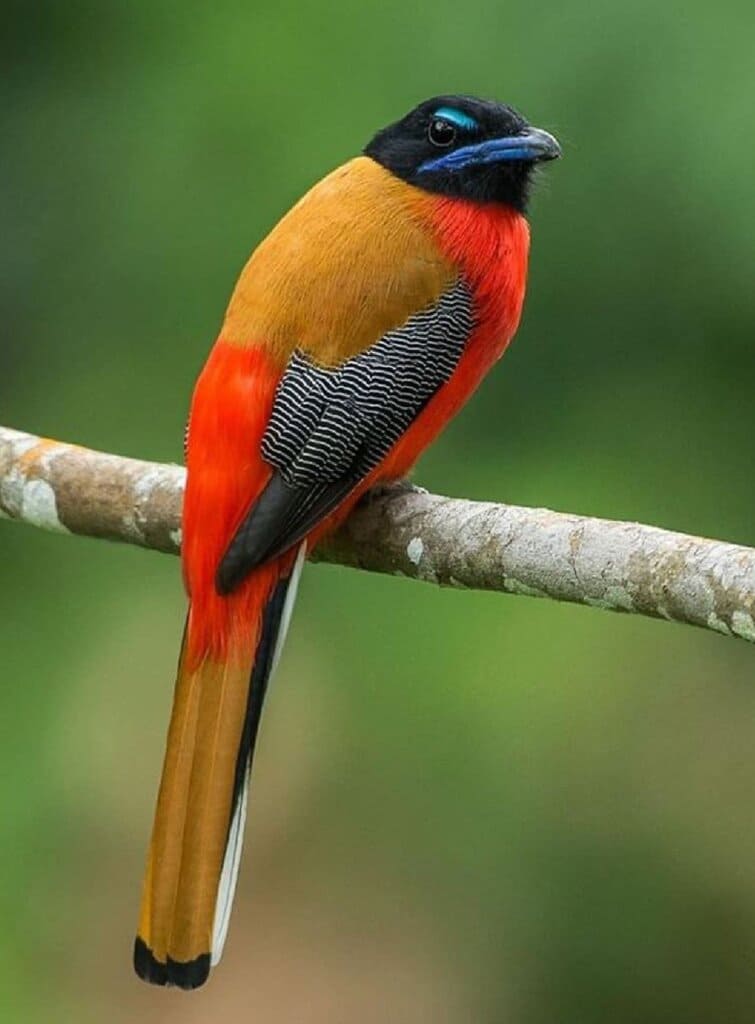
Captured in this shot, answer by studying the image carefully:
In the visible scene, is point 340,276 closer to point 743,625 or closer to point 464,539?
point 464,539

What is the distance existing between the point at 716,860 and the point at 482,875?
0.58 m

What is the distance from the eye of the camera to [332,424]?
12.4 feet

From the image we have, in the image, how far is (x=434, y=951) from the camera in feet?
17.6

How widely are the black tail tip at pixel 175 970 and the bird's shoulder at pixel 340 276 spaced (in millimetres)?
1068

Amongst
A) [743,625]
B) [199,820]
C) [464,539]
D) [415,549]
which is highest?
[743,625]

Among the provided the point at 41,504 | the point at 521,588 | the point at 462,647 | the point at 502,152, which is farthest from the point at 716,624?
the point at 462,647

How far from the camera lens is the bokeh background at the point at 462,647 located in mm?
5152

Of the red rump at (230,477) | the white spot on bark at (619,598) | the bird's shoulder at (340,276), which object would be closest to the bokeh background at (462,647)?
the bird's shoulder at (340,276)

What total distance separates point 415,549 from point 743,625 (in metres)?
0.86

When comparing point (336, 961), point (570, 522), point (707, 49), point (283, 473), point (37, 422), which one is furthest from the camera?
point (37, 422)

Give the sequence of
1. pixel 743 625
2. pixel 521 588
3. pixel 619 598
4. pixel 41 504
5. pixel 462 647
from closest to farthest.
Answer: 1. pixel 743 625
2. pixel 619 598
3. pixel 521 588
4. pixel 41 504
5. pixel 462 647

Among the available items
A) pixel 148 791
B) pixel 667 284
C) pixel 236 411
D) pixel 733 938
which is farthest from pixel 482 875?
pixel 236 411

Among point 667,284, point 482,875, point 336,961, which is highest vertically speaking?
point 667,284

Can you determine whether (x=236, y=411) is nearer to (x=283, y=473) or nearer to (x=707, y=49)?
(x=283, y=473)
